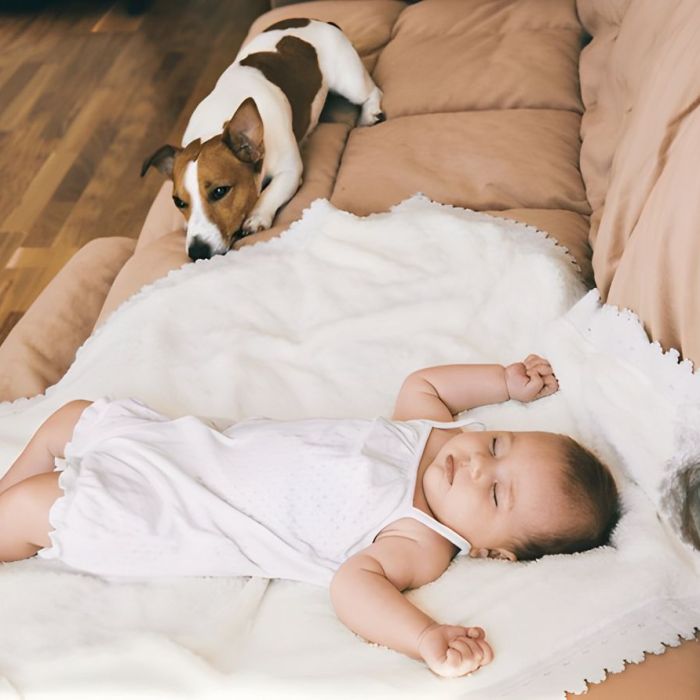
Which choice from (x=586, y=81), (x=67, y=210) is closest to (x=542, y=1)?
(x=586, y=81)

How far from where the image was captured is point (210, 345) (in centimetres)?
157

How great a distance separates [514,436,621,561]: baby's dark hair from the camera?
1.17 m

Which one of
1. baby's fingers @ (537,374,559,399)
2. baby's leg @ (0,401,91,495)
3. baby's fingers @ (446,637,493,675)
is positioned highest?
baby's leg @ (0,401,91,495)

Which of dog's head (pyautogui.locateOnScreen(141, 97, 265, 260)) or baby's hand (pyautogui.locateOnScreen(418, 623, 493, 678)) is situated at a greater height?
dog's head (pyautogui.locateOnScreen(141, 97, 265, 260))

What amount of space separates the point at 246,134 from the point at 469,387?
1018 mm

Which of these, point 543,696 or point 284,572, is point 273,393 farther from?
point 543,696

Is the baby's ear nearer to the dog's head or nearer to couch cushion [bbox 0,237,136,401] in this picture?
couch cushion [bbox 0,237,136,401]

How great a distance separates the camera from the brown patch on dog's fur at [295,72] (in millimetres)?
2367

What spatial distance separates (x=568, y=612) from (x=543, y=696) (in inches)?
4.5

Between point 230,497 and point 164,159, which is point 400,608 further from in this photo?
point 164,159

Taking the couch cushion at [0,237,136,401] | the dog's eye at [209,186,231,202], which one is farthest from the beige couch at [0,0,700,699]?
the dog's eye at [209,186,231,202]

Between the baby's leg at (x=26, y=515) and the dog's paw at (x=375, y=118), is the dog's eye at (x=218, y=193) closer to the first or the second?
the dog's paw at (x=375, y=118)

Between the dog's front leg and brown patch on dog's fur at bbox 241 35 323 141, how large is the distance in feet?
0.75

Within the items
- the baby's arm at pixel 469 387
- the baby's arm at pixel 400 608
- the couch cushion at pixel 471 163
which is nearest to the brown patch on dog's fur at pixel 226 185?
the couch cushion at pixel 471 163
